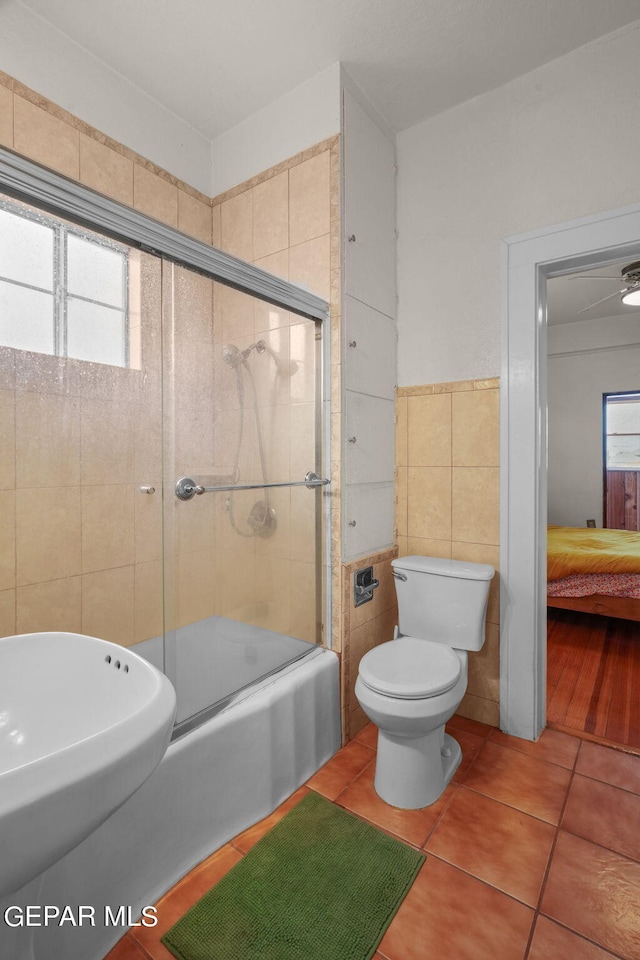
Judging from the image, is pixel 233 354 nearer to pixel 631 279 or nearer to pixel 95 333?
pixel 95 333

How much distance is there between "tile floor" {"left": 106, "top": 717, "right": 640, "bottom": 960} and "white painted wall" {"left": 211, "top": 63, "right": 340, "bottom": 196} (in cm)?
257

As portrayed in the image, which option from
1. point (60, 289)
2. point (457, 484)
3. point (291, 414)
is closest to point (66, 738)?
point (60, 289)

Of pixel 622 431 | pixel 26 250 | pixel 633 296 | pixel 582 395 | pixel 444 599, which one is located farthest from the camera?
pixel 582 395

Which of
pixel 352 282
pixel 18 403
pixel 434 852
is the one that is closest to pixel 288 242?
pixel 352 282

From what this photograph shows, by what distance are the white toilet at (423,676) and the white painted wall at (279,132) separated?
1.88m

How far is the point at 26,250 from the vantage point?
46.0 inches

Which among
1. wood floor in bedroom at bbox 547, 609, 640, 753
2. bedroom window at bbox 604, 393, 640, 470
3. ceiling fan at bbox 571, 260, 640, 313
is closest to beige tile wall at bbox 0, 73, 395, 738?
wood floor in bedroom at bbox 547, 609, 640, 753

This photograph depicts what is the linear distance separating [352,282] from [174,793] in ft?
6.24

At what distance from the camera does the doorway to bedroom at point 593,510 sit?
7.79 feet

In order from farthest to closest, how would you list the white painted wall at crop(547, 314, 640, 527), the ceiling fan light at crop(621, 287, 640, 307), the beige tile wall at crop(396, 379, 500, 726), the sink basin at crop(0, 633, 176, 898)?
the white painted wall at crop(547, 314, 640, 527)
the ceiling fan light at crop(621, 287, 640, 307)
the beige tile wall at crop(396, 379, 500, 726)
the sink basin at crop(0, 633, 176, 898)

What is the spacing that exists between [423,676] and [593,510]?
411cm

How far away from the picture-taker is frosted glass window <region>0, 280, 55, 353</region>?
1.19 m

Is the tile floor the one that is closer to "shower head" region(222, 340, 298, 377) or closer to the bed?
the bed

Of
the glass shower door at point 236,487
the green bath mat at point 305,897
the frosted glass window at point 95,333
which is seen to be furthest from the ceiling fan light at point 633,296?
the green bath mat at point 305,897
